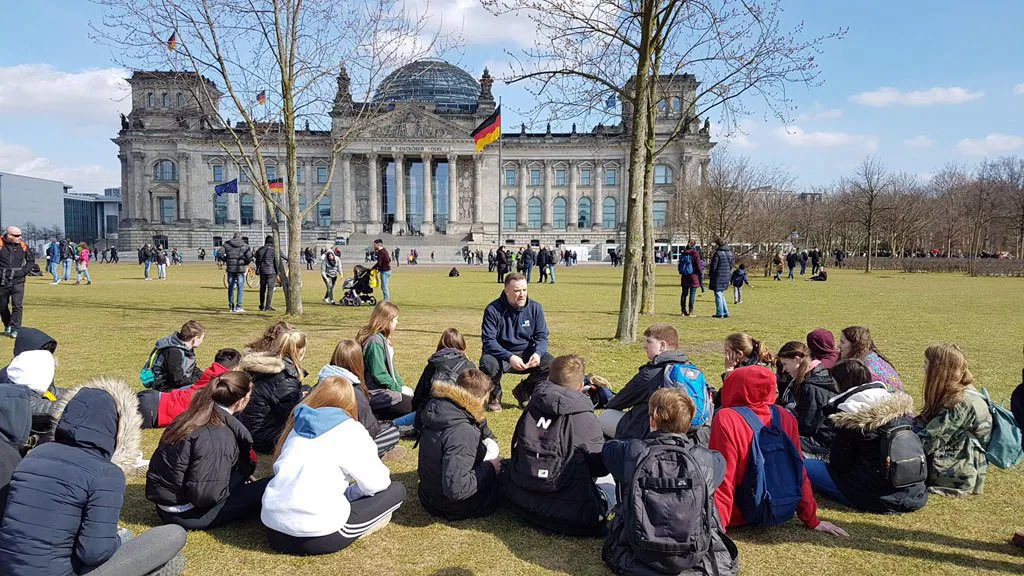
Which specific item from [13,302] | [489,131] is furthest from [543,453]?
[489,131]

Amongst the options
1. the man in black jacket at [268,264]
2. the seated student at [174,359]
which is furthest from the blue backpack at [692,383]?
the man in black jacket at [268,264]

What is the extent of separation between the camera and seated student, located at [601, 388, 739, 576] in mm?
3750

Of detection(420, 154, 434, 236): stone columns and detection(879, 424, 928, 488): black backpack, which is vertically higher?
detection(420, 154, 434, 236): stone columns

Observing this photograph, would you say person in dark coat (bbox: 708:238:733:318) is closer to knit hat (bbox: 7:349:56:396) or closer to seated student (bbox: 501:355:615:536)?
seated student (bbox: 501:355:615:536)

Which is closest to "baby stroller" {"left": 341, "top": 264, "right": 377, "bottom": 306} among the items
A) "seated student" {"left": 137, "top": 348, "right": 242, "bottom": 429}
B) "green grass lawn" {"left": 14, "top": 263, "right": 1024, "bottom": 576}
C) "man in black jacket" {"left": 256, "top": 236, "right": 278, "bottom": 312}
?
"green grass lawn" {"left": 14, "top": 263, "right": 1024, "bottom": 576}

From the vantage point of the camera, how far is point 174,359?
765 centimetres

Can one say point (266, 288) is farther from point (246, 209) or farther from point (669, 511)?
point (246, 209)

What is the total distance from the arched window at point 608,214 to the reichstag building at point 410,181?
0.13 m

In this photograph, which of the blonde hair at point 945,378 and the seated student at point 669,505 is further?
the blonde hair at point 945,378

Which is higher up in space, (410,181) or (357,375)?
(410,181)

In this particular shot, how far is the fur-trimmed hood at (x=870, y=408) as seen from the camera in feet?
15.4

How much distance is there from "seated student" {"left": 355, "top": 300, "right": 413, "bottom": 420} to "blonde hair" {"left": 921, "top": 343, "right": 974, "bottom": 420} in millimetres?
5037

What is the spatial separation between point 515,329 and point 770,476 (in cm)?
421

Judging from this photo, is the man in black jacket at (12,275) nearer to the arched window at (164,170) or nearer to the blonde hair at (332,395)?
the blonde hair at (332,395)
